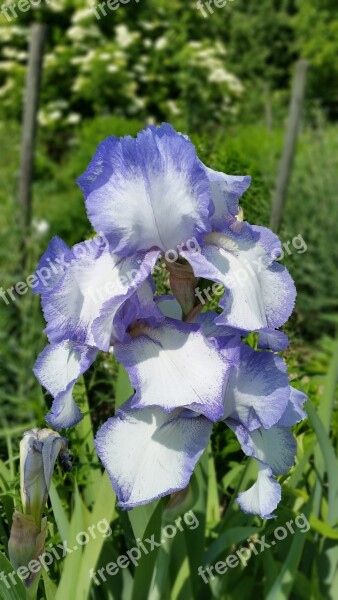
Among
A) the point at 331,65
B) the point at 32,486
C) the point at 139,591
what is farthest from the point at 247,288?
the point at 331,65

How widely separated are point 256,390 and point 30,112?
2753 mm

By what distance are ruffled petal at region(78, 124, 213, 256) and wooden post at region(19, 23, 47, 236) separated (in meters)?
2.55

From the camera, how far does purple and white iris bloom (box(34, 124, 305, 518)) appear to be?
31.0 inches

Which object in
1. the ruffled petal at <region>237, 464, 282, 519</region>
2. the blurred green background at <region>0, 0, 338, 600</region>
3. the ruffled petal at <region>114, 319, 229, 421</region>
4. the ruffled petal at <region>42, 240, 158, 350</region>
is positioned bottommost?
the blurred green background at <region>0, 0, 338, 600</region>

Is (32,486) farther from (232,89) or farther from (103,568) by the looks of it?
(232,89)

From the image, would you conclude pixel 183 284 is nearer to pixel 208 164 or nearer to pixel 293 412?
pixel 293 412

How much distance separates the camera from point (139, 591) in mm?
1030

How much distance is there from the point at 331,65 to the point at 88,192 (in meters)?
12.6

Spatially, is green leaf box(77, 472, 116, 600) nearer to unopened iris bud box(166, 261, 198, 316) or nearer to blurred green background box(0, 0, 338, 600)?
blurred green background box(0, 0, 338, 600)

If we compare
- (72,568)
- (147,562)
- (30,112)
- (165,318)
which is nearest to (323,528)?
(147,562)

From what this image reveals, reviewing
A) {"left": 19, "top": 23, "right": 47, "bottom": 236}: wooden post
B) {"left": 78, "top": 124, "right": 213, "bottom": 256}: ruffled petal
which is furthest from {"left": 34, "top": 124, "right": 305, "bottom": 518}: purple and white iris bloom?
{"left": 19, "top": 23, "right": 47, "bottom": 236}: wooden post

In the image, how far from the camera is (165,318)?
851 mm

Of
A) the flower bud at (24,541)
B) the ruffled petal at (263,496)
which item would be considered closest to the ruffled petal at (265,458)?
the ruffled petal at (263,496)

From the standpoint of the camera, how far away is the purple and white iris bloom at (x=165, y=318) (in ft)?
2.59
